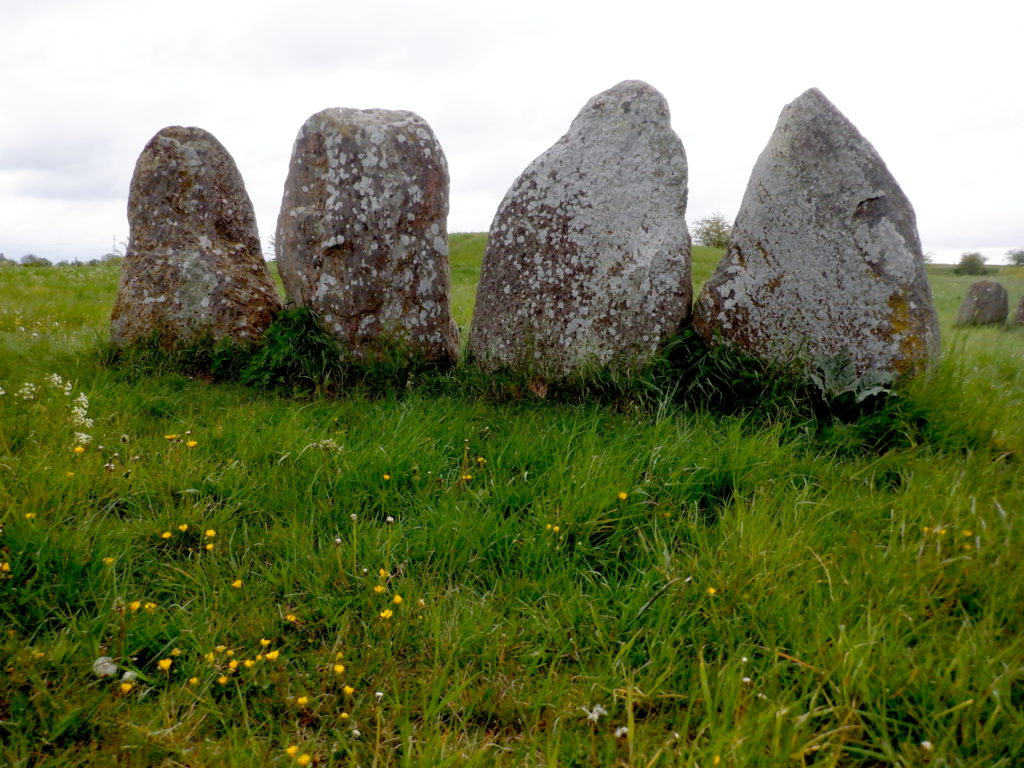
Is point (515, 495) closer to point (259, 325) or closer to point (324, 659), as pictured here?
point (324, 659)

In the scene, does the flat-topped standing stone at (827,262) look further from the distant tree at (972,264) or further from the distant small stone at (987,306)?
the distant tree at (972,264)

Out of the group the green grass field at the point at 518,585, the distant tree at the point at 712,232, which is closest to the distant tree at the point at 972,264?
the distant tree at the point at 712,232

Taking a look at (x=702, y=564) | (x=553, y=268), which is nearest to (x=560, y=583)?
(x=702, y=564)

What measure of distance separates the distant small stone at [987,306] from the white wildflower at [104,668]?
15.4 metres

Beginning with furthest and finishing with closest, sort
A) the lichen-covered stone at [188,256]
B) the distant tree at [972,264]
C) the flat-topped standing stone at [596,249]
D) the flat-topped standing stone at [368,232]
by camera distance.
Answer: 1. the distant tree at [972,264]
2. the lichen-covered stone at [188,256]
3. the flat-topped standing stone at [368,232]
4. the flat-topped standing stone at [596,249]

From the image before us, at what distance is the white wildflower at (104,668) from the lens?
248 cm

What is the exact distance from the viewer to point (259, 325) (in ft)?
19.4

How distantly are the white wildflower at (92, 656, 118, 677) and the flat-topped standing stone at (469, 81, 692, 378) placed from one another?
333 centimetres

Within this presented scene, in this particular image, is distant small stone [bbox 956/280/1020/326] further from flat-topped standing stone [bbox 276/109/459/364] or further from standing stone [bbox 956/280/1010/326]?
flat-topped standing stone [bbox 276/109/459/364]

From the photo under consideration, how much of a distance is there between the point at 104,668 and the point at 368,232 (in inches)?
151

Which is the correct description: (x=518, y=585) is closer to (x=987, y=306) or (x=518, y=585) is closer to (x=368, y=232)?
(x=368, y=232)

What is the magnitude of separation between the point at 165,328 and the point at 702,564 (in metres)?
4.89

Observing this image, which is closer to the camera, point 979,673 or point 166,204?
point 979,673

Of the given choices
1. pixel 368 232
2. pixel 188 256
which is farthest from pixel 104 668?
pixel 188 256
